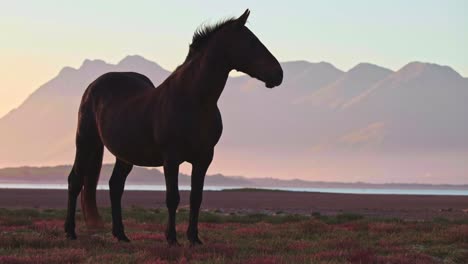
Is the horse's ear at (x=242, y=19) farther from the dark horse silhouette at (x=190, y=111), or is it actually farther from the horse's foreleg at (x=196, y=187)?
the horse's foreleg at (x=196, y=187)

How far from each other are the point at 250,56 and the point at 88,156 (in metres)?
5.19

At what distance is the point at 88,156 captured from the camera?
46.7 ft

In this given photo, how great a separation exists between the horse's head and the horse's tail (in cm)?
439

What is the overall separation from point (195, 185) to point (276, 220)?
13.8 m

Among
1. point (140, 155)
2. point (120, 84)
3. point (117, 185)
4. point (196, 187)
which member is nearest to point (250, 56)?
point (196, 187)

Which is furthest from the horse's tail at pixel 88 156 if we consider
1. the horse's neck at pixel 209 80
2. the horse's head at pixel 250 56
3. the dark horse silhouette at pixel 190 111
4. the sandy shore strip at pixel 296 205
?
the sandy shore strip at pixel 296 205

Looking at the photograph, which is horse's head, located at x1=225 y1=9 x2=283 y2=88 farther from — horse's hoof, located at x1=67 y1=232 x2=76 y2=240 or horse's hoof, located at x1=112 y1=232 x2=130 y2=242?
horse's hoof, located at x1=67 y1=232 x2=76 y2=240

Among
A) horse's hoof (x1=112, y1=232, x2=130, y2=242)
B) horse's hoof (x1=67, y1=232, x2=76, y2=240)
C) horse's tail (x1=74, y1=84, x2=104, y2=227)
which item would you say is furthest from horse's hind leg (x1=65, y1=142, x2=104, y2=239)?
horse's hoof (x1=112, y1=232, x2=130, y2=242)

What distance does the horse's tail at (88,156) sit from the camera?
555 inches

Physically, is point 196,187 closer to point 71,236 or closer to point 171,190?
point 171,190

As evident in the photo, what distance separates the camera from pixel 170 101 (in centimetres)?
1141

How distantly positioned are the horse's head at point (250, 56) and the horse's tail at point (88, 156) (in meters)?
4.39

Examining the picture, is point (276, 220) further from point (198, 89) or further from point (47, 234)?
point (198, 89)

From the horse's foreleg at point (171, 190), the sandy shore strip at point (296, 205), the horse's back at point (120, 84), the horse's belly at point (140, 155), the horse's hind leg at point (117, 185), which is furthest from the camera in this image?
the sandy shore strip at point (296, 205)
